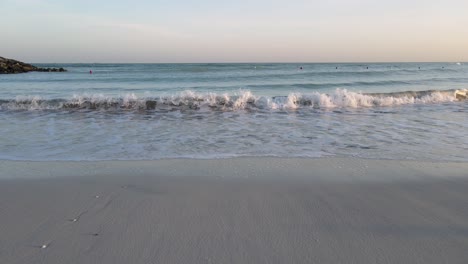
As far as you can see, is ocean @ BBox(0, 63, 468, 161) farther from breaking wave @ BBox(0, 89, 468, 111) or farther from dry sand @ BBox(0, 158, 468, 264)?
dry sand @ BBox(0, 158, 468, 264)

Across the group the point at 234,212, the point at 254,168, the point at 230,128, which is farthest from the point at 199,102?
the point at 234,212

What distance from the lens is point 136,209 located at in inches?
129

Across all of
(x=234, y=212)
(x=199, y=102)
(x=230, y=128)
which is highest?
(x=199, y=102)

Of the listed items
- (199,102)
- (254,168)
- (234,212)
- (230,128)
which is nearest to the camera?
(234,212)

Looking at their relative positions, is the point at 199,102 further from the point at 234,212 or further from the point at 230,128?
the point at 234,212

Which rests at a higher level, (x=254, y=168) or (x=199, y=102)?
(x=199, y=102)

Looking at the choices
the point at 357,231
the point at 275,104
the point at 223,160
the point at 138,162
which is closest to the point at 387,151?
the point at 223,160

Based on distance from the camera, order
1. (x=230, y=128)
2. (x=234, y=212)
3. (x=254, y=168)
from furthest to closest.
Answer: (x=230, y=128) < (x=254, y=168) < (x=234, y=212)

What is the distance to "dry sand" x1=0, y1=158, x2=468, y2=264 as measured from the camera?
8.24 feet

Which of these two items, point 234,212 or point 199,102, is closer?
point 234,212

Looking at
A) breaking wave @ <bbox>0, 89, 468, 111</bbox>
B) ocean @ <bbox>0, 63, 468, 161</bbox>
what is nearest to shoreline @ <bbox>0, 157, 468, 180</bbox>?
ocean @ <bbox>0, 63, 468, 161</bbox>

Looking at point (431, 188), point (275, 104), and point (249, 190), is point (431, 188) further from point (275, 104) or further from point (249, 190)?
point (275, 104)

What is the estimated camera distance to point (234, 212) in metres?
3.23

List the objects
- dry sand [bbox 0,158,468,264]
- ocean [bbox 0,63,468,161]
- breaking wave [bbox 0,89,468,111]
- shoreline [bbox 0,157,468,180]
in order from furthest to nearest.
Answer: breaking wave [bbox 0,89,468,111], ocean [bbox 0,63,468,161], shoreline [bbox 0,157,468,180], dry sand [bbox 0,158,468,264]
